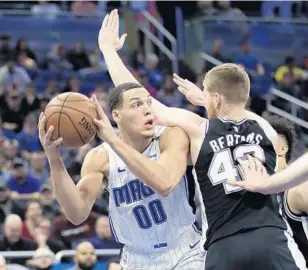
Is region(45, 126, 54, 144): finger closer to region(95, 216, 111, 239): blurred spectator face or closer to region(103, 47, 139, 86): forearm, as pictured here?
region(103, 47, 139, 86): forearm

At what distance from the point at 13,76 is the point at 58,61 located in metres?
Result: 1.19

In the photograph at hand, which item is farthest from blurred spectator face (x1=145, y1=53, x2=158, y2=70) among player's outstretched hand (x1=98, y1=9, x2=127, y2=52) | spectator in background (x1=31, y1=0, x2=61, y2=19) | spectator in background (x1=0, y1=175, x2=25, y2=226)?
player's outstretched hand (x1=98, y1=9, x2=127, y2=52)

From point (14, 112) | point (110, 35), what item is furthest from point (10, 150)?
point (110, 35)

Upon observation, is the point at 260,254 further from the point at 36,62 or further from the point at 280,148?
the point at 36,62

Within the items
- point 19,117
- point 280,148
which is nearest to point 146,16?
point 19,117

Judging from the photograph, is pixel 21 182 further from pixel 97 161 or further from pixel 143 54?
pixel 143 54

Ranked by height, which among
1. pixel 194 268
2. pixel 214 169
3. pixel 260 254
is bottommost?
pixel 194 268

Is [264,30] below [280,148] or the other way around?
below

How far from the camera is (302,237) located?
582 centimetres

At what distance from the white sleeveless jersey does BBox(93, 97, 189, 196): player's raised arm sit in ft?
0.94

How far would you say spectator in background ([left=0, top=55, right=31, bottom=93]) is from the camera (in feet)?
51.2

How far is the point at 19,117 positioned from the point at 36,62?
104 inches

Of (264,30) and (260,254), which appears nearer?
(260,254)

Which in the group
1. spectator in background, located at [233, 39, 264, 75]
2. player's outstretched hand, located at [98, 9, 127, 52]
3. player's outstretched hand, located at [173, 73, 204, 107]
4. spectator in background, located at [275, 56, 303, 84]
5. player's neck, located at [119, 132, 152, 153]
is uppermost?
player's outstretched hand, located at [98, 9, 127, 52]
